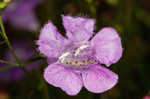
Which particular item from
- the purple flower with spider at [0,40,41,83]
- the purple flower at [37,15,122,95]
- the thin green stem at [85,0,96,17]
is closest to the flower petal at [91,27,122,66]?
the purple flower at [37,15,122,95]

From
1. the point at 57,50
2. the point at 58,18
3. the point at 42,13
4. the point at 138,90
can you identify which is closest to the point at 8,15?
the point at 42,13

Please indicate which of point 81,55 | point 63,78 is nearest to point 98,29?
point 81,55

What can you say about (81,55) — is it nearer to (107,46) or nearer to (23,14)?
(107,46)

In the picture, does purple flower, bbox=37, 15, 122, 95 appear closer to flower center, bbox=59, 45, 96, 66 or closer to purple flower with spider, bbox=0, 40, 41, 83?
flower center, bbox=59, 45, 96, 66

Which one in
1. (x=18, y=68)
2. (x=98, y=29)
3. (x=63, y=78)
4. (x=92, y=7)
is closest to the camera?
(x=63, y=78)

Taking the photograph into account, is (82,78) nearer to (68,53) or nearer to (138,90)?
(68,53)

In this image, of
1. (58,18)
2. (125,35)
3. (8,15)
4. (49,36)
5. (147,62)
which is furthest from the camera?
(8,15)
